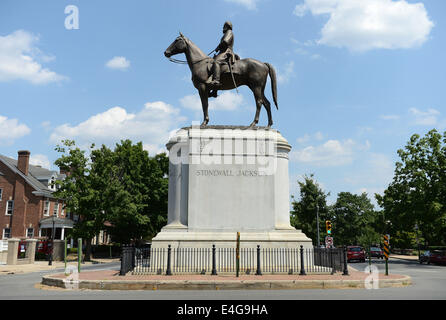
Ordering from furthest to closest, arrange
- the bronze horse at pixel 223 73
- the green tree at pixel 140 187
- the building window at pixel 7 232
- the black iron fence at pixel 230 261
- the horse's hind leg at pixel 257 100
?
the building window at pixel 7 232, the green tree at pixel 140 187, the horse's hind leg at pixel 257 100, the bronze horse at pixel 223 73, the black iron fence at pixel 230 261

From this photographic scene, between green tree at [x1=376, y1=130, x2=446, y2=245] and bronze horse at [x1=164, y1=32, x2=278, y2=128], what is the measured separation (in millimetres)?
26271

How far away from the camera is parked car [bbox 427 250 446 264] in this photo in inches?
1378

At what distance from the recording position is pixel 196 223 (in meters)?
17.0

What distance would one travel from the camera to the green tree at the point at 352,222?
78.4 metres

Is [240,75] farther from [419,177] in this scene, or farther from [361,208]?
[361,208]

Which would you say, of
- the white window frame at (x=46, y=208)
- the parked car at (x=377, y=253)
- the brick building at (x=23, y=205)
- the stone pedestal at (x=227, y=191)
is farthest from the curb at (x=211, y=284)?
the parked car at (x=377, y=253)

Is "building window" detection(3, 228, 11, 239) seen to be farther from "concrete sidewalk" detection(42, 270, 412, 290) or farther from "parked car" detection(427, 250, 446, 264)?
"parked car" detection(427, 250, 446, 264)

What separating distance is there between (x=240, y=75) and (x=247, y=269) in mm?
8462

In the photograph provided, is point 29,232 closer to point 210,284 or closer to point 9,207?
point 9,207

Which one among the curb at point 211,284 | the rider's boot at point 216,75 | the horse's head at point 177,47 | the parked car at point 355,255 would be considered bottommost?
the parked car at point 355,255

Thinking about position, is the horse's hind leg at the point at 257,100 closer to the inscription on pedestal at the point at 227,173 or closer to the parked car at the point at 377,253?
the inscription on pedestal at the point at 227,173

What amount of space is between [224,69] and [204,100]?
1648 millimetres
